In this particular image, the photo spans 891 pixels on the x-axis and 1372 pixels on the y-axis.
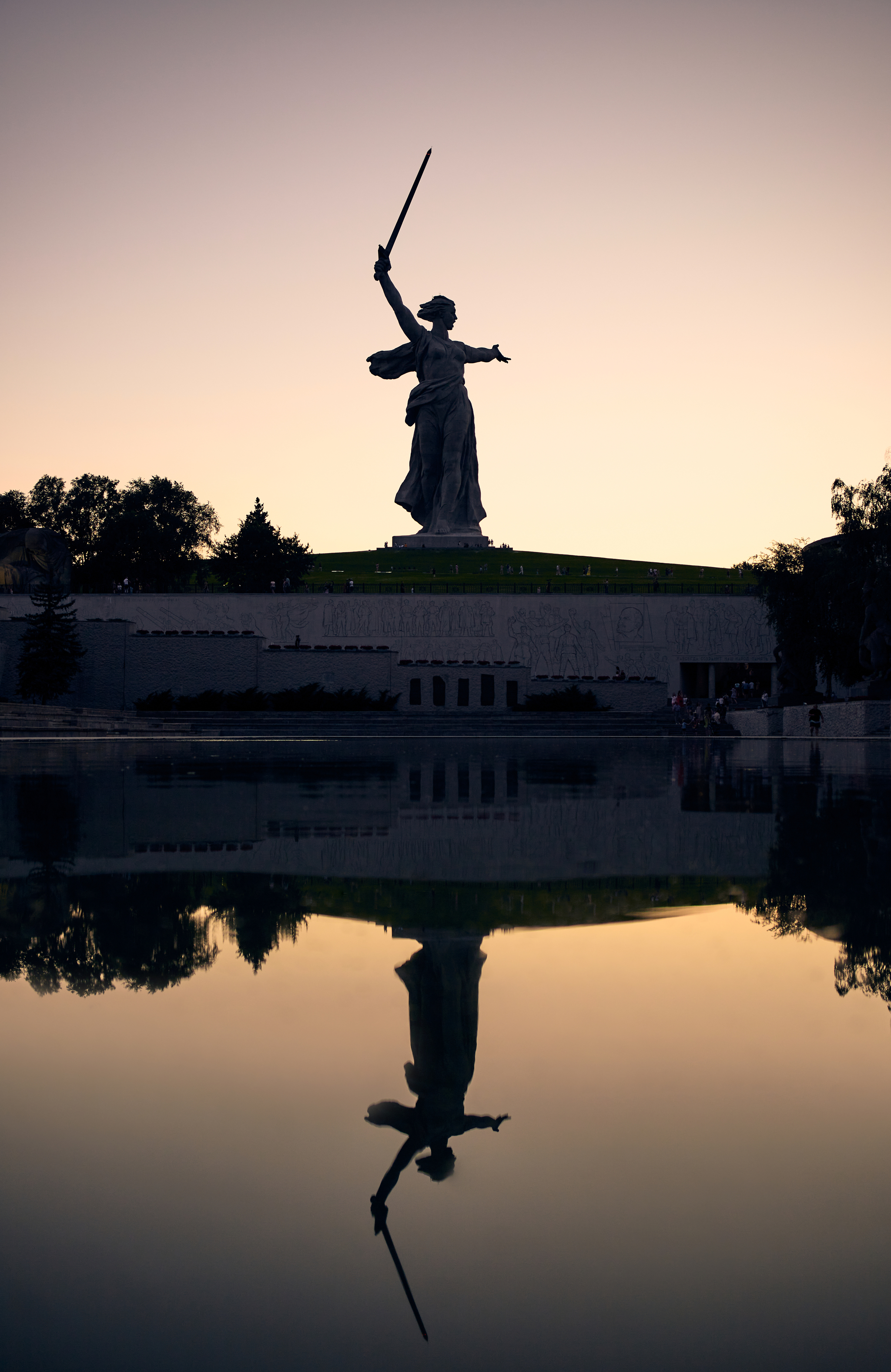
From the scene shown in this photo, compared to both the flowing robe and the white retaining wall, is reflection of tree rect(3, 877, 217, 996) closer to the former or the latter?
the white retaining wall

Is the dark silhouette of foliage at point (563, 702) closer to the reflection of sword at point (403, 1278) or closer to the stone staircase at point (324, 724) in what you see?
the stone staircase at point (324, 724)

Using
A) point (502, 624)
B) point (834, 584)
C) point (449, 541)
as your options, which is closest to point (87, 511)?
point (449, 541)

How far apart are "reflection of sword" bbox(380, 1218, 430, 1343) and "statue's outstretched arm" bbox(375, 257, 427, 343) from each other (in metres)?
51.9

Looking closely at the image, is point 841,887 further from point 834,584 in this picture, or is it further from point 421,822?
point 834,584

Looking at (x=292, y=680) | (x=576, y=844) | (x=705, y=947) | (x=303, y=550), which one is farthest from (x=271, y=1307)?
(x=303, y=550)

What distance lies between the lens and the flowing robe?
2442 inches

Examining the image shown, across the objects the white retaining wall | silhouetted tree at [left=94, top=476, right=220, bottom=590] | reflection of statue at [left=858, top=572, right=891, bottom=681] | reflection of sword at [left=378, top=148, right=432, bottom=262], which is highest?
reflection of sword at [left=378, top=148, right=432, bottom=262]

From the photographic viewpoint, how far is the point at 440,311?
200 ft

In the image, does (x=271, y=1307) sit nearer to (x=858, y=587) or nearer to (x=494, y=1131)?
(x=494, y=1131)

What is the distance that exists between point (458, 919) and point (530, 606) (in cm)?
5245

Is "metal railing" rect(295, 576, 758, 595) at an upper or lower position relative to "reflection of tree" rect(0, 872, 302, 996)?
upper

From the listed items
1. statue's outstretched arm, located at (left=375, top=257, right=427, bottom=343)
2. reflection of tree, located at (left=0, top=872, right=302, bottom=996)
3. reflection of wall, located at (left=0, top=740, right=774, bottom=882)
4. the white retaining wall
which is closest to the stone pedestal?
statue's outstretched arm, located at (left=375, top=257, right=427, bottom=343)

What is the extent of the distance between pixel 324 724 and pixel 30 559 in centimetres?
2604

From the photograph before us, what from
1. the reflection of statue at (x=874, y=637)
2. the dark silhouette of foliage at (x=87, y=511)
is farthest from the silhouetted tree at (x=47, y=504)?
the reflection of statue at (x=874, y=637)
